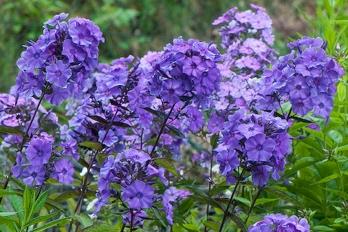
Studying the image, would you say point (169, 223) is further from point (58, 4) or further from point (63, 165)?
point (58, 4)

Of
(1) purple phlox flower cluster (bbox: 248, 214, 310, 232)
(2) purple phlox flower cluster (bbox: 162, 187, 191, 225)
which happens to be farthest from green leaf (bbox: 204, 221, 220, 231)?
(1) purple phlox flower cluster (bbox: 248, 214, 310, 232)

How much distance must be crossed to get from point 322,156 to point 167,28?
484cm

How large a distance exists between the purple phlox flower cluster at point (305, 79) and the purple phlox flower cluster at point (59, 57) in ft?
1.67

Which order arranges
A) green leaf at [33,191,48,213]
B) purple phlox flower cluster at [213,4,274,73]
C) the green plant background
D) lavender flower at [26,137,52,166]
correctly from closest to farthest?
green leaf at [33,191,48,213] → lavender flower at [26,137,52,166] → the green plant background → purple phlox flower cluster at [213,4,274,73]

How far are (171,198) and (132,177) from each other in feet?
1.09

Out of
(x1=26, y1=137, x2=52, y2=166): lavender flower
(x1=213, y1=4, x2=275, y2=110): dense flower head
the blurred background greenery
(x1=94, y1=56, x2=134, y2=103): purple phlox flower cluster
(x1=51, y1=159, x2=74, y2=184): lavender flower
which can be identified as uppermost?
the blurred background greenery

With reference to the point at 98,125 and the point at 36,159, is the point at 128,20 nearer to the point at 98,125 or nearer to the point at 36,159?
the point at 98,125

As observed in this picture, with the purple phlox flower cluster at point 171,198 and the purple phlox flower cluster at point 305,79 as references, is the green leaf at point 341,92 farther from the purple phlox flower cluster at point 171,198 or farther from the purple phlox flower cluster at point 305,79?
the purple phlox flower cluster at point 171,198

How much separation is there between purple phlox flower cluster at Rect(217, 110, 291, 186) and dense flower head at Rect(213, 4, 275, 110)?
0.48m

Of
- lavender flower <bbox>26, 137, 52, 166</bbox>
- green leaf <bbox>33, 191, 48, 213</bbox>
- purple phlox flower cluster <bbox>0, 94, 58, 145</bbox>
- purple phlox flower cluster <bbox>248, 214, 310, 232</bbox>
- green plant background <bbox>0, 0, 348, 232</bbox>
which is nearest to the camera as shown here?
purple phlox flower cluster <bbox>248, 214, 310, 232</bbox>

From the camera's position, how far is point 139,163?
2.03m

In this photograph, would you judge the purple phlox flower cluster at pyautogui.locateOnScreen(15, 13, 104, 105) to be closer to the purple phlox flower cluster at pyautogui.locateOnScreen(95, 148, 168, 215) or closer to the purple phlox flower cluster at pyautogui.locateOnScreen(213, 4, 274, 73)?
the purple phlox flower cluster at pyautogui.locateOnScreen(95, 148, 168, 215)

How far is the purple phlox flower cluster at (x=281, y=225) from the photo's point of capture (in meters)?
1.89

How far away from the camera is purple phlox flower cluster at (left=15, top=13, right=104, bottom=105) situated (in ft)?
6.90
